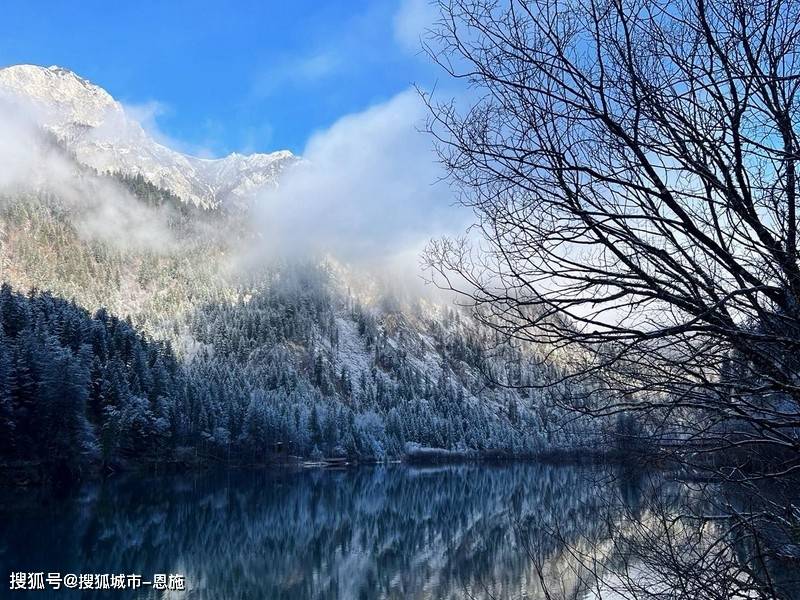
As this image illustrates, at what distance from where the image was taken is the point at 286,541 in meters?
34.3

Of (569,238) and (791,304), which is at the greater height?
(569,238)

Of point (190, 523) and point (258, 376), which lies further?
point (258, 376)

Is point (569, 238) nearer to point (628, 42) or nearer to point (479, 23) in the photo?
point (628, 42)

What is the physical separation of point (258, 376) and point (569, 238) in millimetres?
147753

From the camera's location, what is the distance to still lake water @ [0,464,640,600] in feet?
78.4

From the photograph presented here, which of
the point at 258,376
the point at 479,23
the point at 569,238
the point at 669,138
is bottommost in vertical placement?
the point at 569,238

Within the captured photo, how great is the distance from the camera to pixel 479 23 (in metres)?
3.33

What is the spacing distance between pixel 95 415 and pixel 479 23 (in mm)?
61768

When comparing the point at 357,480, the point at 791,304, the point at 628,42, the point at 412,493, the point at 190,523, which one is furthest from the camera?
the point at 357,480

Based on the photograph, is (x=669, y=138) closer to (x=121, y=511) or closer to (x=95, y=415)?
(x=121, y=511)

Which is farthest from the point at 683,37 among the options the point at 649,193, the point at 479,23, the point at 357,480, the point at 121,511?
the point at 357,480

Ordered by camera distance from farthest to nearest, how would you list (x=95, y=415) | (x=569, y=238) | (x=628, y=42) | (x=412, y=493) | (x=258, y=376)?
(x=258, y=376), (x=412, y=493), (x=95, y=415), (x=569, y=238), (x=628, y=42)

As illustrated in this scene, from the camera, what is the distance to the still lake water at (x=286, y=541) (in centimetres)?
2389

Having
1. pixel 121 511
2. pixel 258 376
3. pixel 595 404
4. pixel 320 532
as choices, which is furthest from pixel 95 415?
pixel 258 376
